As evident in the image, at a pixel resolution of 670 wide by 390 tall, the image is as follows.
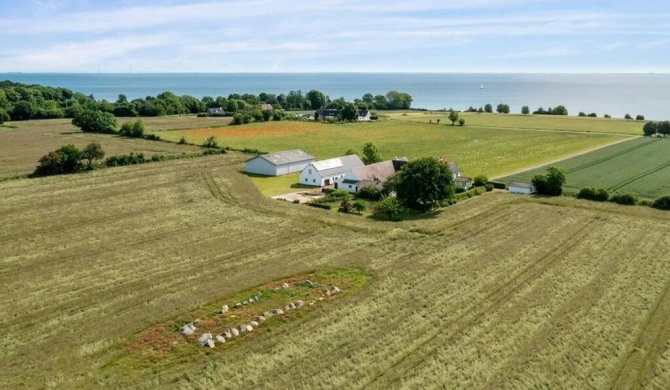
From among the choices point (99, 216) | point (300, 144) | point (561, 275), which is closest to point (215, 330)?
point (561, 275)

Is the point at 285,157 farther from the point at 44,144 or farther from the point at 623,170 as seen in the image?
the point at 623,170

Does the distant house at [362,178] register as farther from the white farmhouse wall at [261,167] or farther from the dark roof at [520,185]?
the dark roof at [520,185]

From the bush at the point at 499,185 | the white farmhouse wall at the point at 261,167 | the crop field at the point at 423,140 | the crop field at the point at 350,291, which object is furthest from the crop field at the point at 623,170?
the white farmhouse wall at the point at 261,167

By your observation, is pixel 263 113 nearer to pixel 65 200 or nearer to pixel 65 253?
pixel 65 200

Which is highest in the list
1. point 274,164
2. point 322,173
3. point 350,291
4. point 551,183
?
point 551,183

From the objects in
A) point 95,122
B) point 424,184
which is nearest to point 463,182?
point 424,184

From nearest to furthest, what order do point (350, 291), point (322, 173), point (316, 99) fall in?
point (350, 291)
point (322, 173)
point (316, 99)
